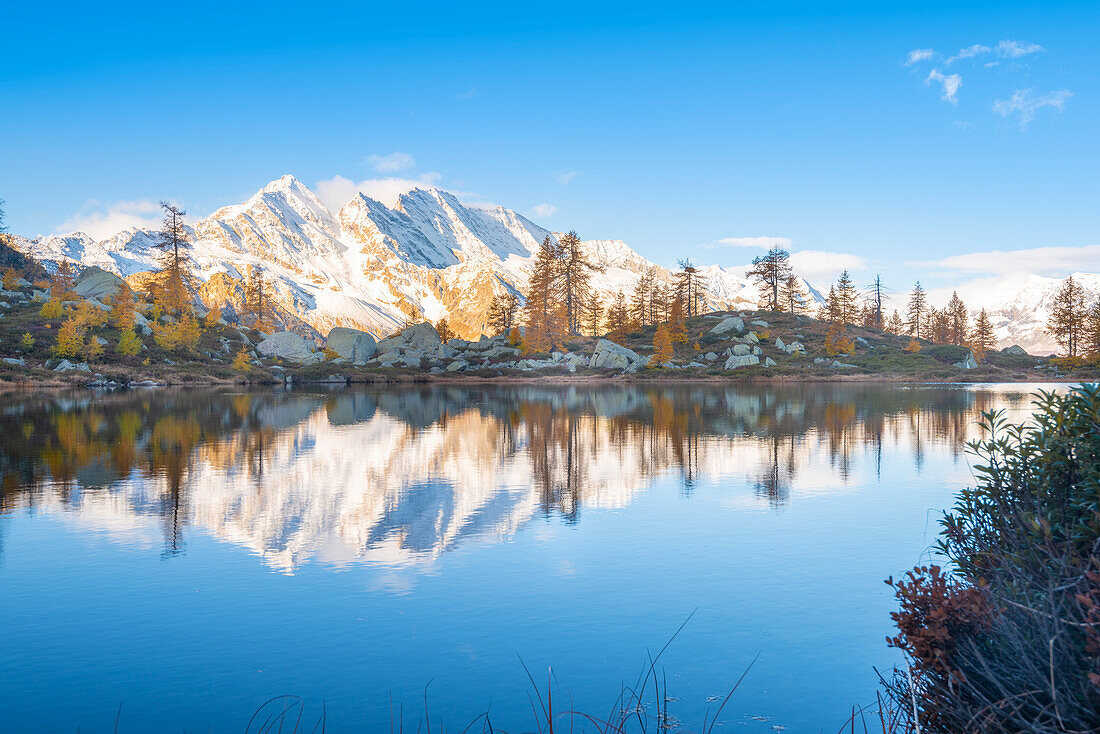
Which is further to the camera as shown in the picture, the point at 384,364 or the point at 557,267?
the point at 557,267

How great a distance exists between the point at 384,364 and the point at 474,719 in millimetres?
118366

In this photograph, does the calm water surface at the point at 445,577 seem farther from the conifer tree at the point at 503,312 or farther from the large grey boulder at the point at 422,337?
the conifer tree at the point at 503,312

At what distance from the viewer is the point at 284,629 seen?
10.3m

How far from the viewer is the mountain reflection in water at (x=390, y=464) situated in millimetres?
16438

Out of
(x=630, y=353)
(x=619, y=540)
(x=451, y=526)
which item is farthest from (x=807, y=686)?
(x=630, y=353)

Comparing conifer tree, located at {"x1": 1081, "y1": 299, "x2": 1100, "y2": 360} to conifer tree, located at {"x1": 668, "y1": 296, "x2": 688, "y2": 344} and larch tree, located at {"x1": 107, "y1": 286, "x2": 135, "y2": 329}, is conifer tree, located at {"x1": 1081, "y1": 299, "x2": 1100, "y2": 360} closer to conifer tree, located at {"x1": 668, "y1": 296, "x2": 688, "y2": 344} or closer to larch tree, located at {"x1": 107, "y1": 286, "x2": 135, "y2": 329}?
conifer tree, located at {"x1": 668, "y1": 296, "x2": 688, "y2": 344}

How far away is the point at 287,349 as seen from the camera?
411ft

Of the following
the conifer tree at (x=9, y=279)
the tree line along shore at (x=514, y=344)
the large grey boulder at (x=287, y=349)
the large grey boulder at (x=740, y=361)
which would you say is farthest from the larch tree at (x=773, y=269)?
the conifer tree at (x=9, y=279)

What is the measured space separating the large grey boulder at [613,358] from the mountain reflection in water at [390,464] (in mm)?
60203

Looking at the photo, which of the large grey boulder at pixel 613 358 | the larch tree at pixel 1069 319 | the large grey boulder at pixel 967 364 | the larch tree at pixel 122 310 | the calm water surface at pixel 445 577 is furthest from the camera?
the larch tree at pixel 1069 319

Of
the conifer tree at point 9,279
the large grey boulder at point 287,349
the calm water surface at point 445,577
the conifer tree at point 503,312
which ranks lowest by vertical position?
the calm water surface at point 445,577

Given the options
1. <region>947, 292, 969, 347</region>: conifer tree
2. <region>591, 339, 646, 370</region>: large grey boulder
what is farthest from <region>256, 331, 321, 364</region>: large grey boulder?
<region>947, 292, 969, 347</region>: conifer tree

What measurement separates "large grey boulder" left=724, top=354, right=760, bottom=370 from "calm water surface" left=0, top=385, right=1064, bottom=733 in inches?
3181

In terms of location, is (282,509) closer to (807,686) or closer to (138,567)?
(138,567)
